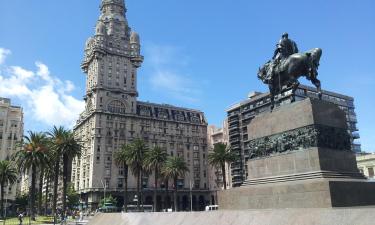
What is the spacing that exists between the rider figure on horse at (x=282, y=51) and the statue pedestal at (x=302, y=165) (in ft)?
10.7

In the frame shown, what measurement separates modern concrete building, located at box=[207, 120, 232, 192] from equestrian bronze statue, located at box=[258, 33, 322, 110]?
352ft

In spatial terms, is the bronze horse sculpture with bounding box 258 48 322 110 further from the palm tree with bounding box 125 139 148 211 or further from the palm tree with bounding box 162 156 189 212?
the palm tree with bounding box 162 156 189 212

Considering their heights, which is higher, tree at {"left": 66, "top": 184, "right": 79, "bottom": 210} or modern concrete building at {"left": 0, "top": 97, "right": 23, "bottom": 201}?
modern concrete building at {"left": 0, "top": 97, "right": 23, "bottom": 201}

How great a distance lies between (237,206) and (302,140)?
545 centimetres

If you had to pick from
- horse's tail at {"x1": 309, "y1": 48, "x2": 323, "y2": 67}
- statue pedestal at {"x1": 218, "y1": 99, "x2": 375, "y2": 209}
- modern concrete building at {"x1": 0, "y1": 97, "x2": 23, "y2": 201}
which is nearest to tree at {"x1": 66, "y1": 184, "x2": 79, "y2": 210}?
modern concrete building at {"x1": 0, "y1": 97, "x2": 23, "y2": 201}

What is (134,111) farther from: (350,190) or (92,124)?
(350,190)

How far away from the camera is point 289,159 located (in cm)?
2058

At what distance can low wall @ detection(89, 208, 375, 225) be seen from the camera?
1282cm

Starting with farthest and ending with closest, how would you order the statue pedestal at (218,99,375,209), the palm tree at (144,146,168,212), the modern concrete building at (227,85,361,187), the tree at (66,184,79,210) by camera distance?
the modern concrete building at (227,85,361,187) < the tree at (66,184,79,210) < the palm tree at (144,146,168,212) < the statue pedestal at (218,99,375,209)

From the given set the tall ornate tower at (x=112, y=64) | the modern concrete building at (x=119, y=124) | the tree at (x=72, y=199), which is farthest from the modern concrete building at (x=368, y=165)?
the tree at (x=72, y=199)

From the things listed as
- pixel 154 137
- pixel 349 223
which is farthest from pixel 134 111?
pixel 349 223

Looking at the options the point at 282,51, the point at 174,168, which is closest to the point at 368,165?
the point at 174,168

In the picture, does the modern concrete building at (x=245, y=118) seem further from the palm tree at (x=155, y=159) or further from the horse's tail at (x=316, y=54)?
the horse's tail at (x=316, y=54)

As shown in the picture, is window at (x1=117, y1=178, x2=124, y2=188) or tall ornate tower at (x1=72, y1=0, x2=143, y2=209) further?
window at (x1=117, y1=178, x2=124, y2=188)
